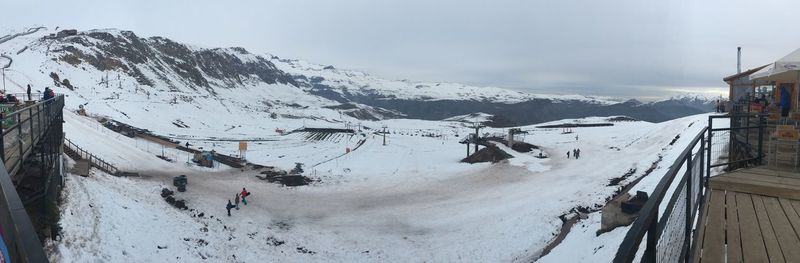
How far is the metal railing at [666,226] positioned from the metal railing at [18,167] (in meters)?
2.66

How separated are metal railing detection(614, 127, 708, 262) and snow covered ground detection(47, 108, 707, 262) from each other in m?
12.2

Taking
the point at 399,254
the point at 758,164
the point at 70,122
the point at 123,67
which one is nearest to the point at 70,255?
the point at 399,254

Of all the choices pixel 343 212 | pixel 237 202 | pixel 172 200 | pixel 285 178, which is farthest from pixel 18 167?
pixel 285 178

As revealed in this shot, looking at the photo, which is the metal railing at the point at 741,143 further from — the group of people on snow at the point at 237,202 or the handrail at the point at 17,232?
the group of people on snow at the point at 237,202

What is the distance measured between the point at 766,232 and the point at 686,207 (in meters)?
1.32

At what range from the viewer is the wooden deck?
447cm

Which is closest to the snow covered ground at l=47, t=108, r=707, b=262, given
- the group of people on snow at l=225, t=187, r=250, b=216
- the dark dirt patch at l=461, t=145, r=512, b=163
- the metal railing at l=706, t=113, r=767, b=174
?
the group of people on snow at l=225, t=187, r=250, b=216

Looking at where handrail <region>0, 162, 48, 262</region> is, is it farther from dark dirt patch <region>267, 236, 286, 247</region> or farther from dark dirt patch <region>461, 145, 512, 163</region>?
dark dirt patch <region>461, 145, 512, 163</region>

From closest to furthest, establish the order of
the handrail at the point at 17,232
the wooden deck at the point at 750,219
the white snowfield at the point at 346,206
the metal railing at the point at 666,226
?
the handrail at the point at 17,232, the metal railing at the point at 666,226, the wooden deck at the point at 750,219, the white snowfield at the point at 346,206

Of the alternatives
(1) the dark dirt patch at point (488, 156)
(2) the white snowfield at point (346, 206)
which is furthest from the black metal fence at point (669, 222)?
(1) the dark dirt patch at point (488, 156)

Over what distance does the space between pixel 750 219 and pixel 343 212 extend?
25.5 m

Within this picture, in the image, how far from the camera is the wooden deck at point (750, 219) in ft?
14.7

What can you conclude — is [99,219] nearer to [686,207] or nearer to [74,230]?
[74,230]

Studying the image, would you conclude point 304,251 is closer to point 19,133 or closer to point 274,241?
point 274,241
